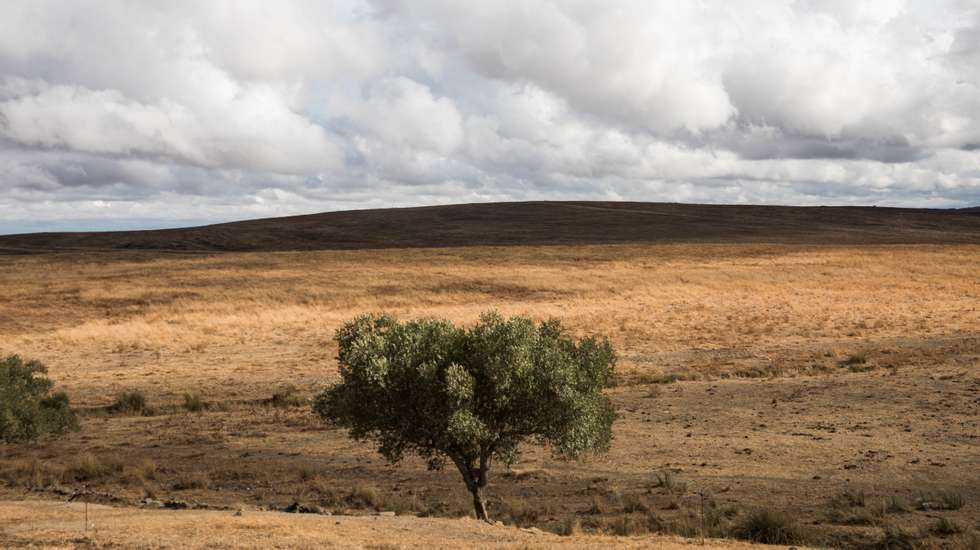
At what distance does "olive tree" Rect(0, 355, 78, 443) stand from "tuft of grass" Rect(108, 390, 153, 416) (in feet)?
10.7

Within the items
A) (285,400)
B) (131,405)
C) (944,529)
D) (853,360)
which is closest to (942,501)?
(944,529)

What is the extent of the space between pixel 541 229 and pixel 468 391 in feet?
388

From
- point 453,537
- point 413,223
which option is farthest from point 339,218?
A: point 453,537

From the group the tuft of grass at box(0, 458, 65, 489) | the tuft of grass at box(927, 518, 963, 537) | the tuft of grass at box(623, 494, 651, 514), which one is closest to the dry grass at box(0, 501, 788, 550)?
the tuft of grass at box(623, 494, 651, 514)

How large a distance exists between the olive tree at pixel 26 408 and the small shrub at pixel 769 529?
24861 mm

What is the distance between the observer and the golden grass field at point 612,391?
2291 centimetres

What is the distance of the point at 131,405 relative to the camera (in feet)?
114

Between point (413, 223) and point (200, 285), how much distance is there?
3422 inches

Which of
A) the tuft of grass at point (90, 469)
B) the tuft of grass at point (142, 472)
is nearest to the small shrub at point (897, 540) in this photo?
the tuft of grass at point (142, 472)

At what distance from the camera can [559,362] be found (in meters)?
20.8

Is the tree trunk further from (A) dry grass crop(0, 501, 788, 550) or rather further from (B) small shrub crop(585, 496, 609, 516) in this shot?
(B) small shrub crop(585, 496, 609, 516)

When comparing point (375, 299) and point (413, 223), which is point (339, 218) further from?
point (375, 299)

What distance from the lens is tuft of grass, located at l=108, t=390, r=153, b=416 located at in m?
34.6

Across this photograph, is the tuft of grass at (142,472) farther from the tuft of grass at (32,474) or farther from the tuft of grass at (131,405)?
the tuft of grass at (131,405)
